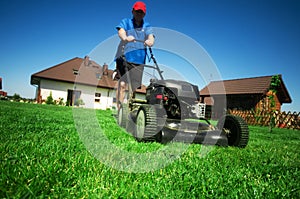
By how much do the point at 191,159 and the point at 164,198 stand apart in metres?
1.08

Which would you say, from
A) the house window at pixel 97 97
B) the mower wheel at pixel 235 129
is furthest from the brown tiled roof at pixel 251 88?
the mower wheel at pixel 235 129

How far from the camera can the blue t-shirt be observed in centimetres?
441

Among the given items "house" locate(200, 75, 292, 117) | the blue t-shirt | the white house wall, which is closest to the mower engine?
the blue t-shirt

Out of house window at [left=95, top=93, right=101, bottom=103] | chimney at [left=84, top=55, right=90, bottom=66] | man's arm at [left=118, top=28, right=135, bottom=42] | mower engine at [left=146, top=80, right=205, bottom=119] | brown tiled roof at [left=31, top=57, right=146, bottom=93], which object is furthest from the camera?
chimney at [left=84, top=55, right=90, bottom=66]

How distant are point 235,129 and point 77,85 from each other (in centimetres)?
2564

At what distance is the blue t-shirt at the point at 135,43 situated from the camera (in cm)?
441

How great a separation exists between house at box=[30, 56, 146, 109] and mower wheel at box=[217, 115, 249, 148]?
2140 cm

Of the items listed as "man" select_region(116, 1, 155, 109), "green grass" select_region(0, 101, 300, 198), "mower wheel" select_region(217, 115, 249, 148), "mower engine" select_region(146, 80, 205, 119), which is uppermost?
"man" select_region(116, 1, 155, 109)

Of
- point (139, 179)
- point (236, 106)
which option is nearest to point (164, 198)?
point (139, 179)

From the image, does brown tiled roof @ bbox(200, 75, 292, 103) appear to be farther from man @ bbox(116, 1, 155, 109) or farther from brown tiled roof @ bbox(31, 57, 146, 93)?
man @ bbox(116, 1, 155, 109)

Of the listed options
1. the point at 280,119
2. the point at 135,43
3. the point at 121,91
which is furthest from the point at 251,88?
the point at 135,43

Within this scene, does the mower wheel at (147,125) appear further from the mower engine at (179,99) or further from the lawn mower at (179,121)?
the mower engine at (179,99)

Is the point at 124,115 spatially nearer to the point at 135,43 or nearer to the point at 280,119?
the point at 135,43

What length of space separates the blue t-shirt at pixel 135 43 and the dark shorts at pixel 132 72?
0.16 m
